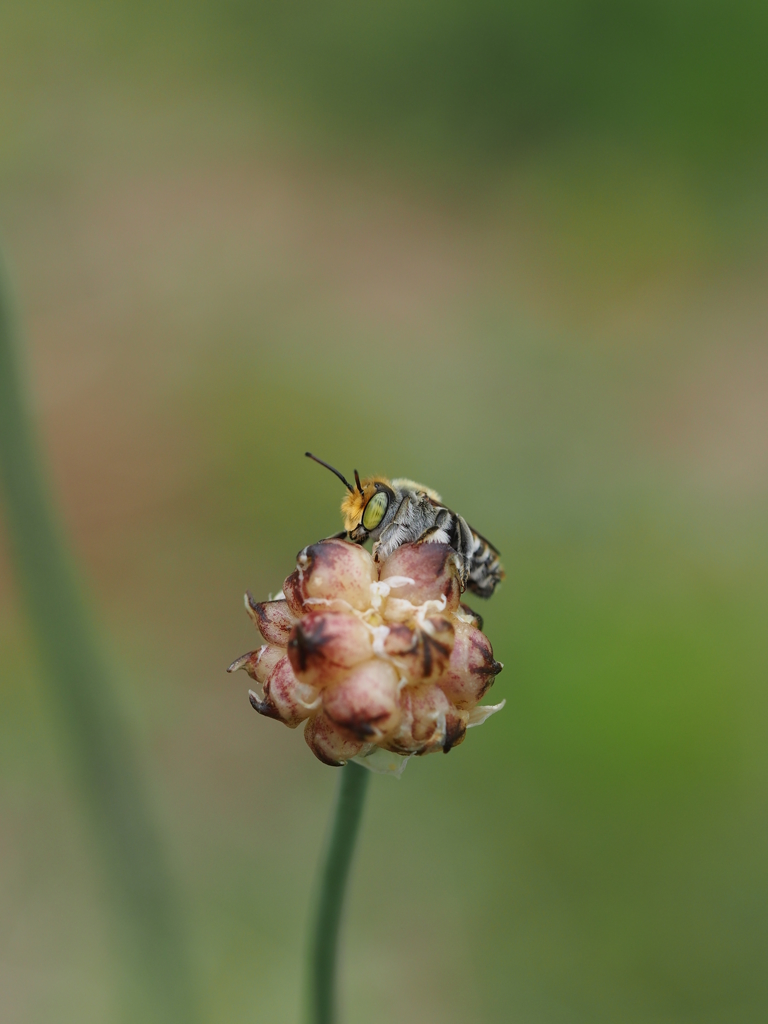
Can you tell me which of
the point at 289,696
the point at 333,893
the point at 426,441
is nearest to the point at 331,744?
the point at 289,696

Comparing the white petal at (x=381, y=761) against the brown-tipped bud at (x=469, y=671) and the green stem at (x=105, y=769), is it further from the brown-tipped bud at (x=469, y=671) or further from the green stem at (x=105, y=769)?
the green stem at (x=105, y=769)

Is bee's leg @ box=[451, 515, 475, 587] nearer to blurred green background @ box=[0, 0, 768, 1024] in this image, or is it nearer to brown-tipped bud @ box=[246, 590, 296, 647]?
brown-tipped bud @ box=[246, 590, 296, 647]

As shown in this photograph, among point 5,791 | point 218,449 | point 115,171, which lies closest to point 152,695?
point 5,791

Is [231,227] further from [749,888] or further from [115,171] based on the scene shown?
[749,888]

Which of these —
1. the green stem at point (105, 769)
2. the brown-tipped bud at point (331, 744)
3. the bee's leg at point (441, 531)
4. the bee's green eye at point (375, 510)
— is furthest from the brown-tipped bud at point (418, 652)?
the green stem at point (105, 769)

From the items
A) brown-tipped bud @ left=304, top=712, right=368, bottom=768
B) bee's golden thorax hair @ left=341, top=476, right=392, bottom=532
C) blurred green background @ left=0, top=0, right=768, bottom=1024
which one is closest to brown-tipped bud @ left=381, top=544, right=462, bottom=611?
brown-tipped bud @ left=304, top=712, right=368, bottom=768

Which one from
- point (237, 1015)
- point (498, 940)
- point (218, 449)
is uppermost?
point (218, 449)
